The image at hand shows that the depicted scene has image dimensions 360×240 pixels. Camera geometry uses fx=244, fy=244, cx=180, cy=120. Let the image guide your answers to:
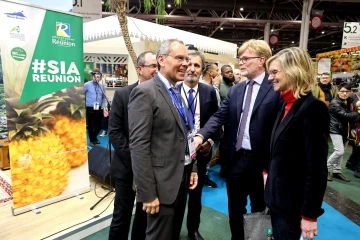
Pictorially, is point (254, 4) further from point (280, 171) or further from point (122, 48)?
point (280, 171)

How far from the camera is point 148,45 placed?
494 centimetres

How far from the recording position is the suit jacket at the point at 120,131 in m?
1.83

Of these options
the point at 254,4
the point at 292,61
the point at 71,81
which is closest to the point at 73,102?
the point at 71,81

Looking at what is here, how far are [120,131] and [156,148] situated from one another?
0.66 m

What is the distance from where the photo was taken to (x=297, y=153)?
120 cm

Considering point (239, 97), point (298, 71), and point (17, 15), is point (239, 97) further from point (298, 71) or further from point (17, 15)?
point (17, 15)

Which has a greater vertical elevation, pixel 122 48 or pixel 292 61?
pixel 122 48

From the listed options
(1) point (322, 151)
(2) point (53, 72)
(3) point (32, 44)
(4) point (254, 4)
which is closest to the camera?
(1) point (322, 151)

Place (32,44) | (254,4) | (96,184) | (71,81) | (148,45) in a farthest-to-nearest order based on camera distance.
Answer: (254,4)
(148,45)
(96,184)
(71,81)
(32,44)

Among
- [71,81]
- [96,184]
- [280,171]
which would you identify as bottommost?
[96,184]

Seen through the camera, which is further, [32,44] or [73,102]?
[73,102]

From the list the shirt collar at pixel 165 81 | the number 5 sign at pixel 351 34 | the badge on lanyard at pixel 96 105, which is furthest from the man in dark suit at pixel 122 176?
the number 5 sign at pixel 351 34

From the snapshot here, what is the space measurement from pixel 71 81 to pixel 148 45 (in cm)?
252

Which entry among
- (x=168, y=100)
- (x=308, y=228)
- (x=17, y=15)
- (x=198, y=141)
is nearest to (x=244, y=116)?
(x=198, y=141)
